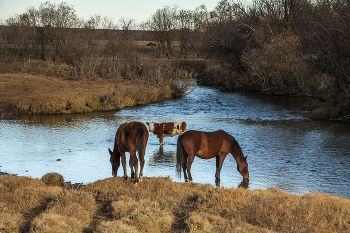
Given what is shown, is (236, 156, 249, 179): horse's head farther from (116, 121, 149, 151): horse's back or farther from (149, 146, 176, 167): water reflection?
(149, 146, 176, 167): water reflection

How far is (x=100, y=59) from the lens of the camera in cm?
3566

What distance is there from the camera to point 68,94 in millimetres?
25812

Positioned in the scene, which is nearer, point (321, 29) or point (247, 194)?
point (247, 194)

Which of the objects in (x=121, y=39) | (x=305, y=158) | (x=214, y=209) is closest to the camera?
(x=214, y=209)

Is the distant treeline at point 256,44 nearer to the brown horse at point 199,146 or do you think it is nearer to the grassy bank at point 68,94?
the grassy bank at point 68,94

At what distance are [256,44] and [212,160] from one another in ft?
78.2

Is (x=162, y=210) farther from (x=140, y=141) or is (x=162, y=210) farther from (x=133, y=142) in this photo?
(x=133, y=142)

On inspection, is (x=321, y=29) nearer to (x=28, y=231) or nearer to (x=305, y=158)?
(x=305, y=158)

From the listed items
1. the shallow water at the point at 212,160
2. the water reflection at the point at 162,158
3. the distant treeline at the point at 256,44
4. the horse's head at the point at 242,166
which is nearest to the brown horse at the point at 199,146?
the horse's head at the point at 242,166

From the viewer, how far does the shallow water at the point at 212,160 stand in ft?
37.5

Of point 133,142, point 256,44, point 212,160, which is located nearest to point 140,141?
point 133,142

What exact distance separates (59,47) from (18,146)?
2699cm

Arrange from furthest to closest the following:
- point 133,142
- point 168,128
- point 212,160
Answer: point 168,128 → point 212,160 → point 133,142

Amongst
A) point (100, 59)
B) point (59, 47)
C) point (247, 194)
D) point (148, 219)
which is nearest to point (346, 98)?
point (247, 194)
